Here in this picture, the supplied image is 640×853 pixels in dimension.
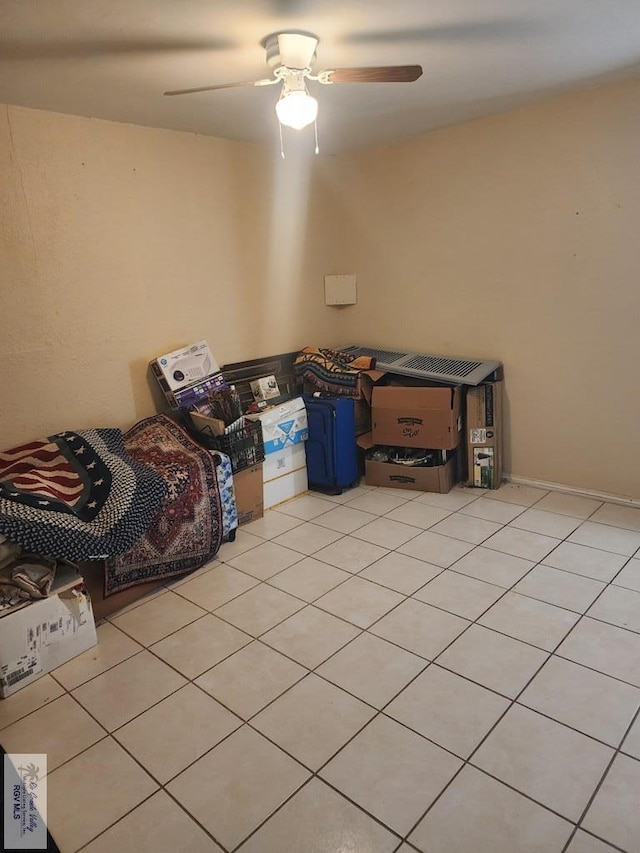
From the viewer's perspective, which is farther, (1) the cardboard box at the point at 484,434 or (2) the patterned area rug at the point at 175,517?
(1) the cardboard box at the point at 484,434

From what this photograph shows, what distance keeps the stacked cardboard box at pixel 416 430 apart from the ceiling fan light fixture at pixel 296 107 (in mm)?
1848

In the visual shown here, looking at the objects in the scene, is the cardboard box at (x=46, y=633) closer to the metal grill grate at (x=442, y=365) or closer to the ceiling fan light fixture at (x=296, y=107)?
the ceiling fan light fixture at (x=296, y=107)

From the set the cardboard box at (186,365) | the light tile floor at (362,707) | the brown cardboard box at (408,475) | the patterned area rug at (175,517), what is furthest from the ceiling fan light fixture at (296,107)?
the brown cardboard box at (408,475)

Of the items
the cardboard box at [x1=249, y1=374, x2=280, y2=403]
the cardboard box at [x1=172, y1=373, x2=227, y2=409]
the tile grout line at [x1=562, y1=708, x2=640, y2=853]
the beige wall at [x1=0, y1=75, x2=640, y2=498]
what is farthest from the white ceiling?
the tile grout line at [x1=562, y1=708, x2=640, y2=853]

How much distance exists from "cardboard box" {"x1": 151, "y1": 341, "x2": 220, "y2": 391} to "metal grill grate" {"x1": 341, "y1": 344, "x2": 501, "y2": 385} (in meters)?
1.17

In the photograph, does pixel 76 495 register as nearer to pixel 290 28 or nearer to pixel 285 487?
pixel 285 487

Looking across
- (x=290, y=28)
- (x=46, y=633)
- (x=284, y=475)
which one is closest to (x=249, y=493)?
(x=284, y=475)

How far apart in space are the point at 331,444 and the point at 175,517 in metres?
1.25

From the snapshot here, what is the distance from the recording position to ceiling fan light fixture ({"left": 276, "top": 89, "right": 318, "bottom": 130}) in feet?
6.88

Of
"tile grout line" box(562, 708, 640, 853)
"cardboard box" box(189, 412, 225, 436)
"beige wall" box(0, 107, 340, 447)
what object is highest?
"beige wall" box(0, 107, 340, 447)

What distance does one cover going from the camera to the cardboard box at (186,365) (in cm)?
315

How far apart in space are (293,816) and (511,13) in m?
2.63

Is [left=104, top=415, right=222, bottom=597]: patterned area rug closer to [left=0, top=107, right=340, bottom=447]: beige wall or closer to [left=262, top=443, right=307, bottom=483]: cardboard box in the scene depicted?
[left=0, top=107, right=340, bottom=447]: beige wall

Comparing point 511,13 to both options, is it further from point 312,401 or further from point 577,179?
point 312,401
